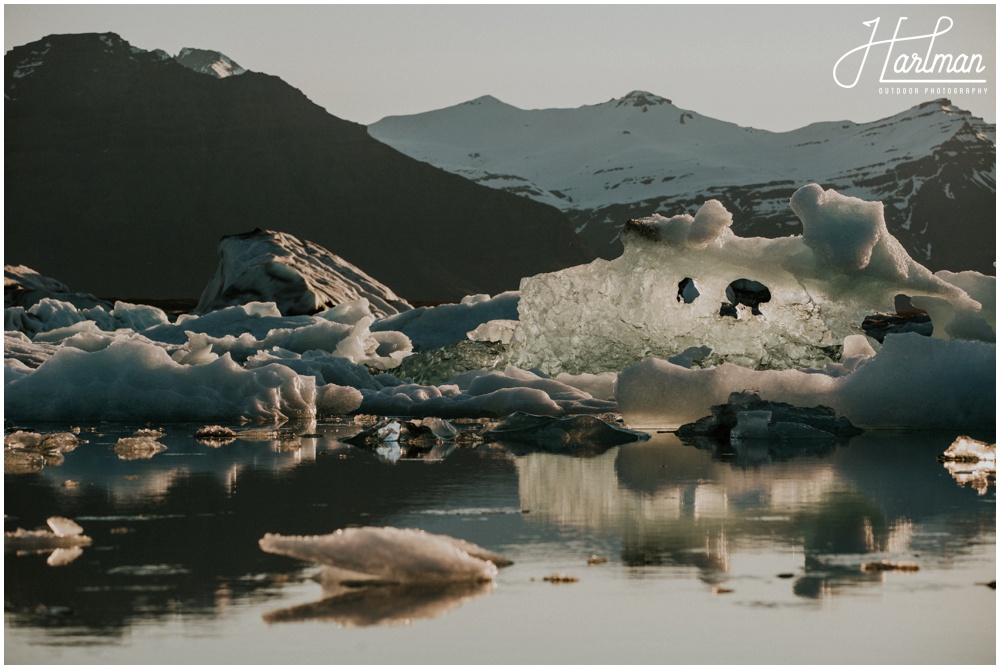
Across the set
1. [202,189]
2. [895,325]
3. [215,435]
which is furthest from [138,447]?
[202,189]

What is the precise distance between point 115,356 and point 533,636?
5834mm

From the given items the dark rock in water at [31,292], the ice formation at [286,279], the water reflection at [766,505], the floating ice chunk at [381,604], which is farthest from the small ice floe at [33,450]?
the dark rock in water at [31,292]

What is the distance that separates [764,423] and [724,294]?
3.55 m

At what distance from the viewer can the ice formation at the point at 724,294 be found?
8.80 m

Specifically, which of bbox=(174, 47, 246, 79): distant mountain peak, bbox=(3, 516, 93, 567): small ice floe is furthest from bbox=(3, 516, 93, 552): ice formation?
bbox=(174, 47, 246, 79): distant mountain peak

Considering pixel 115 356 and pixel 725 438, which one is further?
pixel 115 356

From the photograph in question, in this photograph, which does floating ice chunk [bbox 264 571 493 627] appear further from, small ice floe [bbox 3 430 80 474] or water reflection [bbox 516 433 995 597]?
small ice floe [bbox 3 430 80 474]

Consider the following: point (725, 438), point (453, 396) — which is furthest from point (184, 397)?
point (725, 438)

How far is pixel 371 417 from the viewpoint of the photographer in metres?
8.24

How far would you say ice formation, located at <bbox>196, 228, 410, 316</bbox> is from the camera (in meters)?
18.8

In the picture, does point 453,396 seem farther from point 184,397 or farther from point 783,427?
point 783,427

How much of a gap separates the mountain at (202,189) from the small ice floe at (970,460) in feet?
191

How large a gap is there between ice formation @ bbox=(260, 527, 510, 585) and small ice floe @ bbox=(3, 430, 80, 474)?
2.49 metres

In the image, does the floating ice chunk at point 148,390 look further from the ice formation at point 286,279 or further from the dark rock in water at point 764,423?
the ice formation at point 286,279
